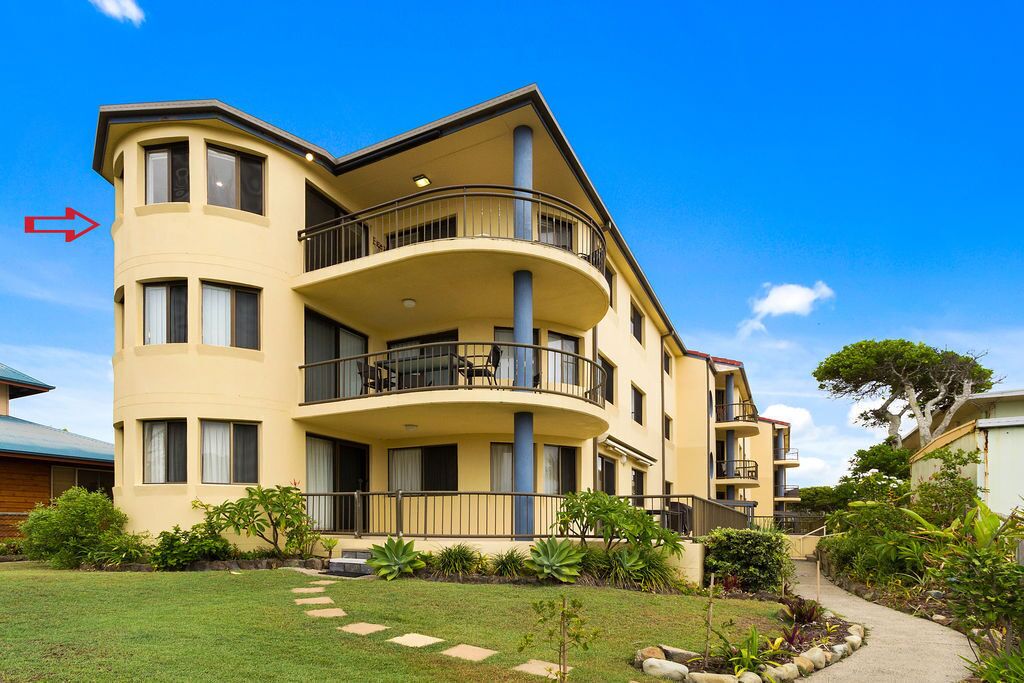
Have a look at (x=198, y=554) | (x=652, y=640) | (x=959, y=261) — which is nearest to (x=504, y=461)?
(x=198, y=554)

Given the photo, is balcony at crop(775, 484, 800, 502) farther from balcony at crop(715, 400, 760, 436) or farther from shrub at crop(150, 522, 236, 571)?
shrub at crop(150, 522, 236, 571)

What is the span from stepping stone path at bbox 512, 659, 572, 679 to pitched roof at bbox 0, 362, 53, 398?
983 inches

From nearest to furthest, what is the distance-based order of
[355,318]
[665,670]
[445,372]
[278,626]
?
[665,670], [278,626], [445,372], [355,318]

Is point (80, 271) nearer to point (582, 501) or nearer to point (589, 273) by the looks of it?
point (589, 273)

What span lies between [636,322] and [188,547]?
1722 cm

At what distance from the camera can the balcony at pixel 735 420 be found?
1474 inches

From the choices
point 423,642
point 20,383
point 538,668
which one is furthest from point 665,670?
point 20,383

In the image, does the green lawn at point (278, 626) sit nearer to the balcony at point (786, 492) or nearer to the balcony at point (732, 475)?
the balcony at point (732, 475)

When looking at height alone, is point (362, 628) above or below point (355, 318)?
below

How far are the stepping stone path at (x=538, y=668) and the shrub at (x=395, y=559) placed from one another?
5552 mm

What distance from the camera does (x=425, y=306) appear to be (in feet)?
56.9

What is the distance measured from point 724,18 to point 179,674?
649 inches

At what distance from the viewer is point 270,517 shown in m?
14.0

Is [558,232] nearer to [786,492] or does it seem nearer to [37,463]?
[37,463]
